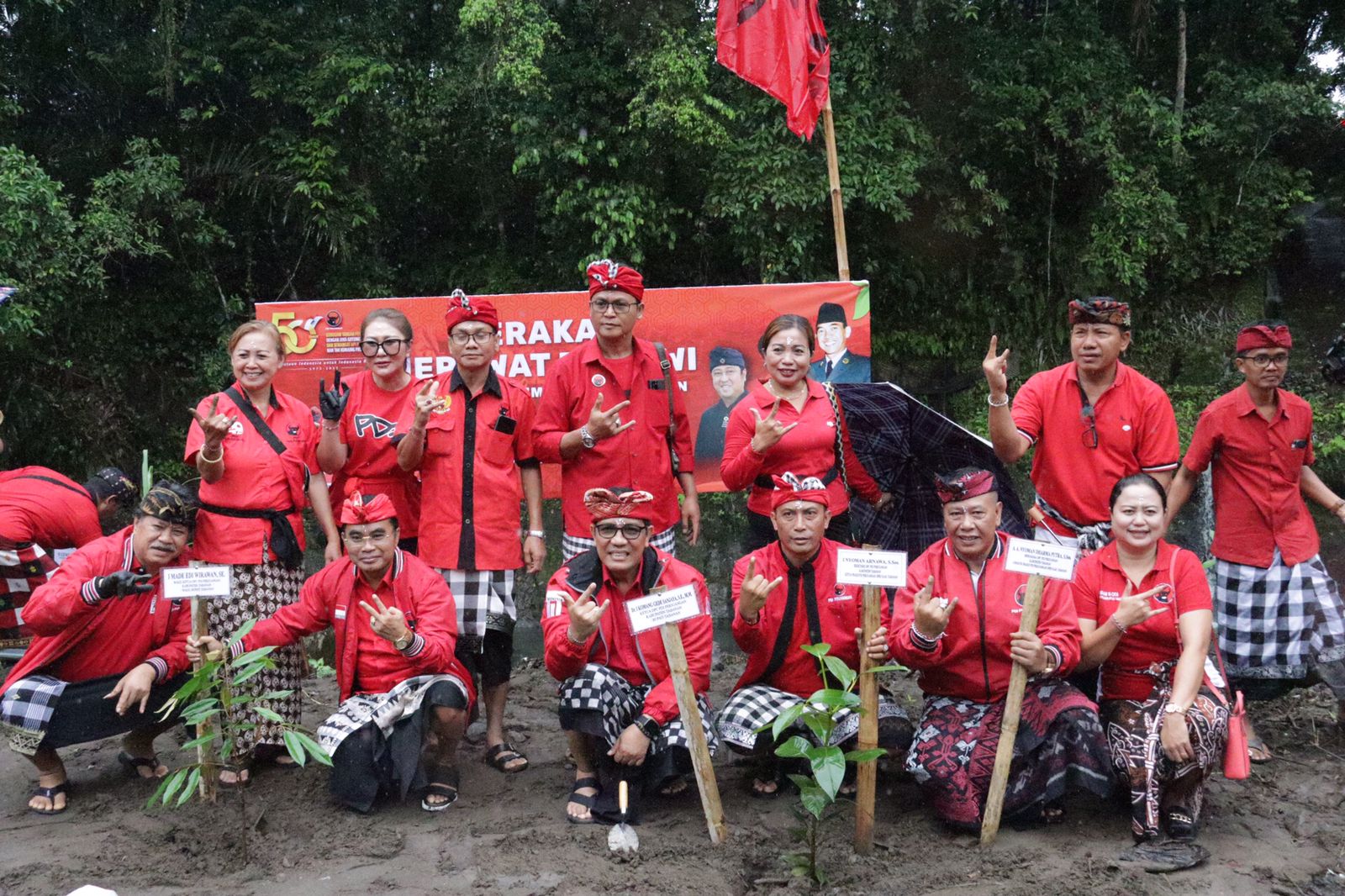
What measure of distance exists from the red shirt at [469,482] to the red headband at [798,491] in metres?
1.17

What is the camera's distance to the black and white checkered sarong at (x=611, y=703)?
13.0 feet

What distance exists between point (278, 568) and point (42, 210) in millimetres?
5673

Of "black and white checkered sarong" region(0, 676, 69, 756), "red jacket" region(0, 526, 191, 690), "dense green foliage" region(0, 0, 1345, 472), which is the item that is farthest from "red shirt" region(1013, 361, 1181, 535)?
"dense green foliage" region(0, 0, 1345, 472)

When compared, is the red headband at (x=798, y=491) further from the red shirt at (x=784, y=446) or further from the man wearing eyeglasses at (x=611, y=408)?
the man wearing eyeglasses at (x=611, y=408)

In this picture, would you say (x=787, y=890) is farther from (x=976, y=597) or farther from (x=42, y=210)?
(x=42, y=210)

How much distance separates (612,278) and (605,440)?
2.23ft

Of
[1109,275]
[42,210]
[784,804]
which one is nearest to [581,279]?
[42,210]

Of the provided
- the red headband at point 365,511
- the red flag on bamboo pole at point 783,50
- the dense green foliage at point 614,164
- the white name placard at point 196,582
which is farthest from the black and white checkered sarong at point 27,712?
the dense green foliage at point 614,164

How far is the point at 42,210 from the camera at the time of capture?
330 inches

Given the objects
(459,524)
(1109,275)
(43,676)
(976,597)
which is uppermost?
(1109,275)

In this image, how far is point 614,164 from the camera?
420 inches

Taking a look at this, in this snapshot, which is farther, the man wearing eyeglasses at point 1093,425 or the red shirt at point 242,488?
the red shirt at point 242,488

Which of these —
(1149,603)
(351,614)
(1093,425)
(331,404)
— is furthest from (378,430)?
(1149,603)

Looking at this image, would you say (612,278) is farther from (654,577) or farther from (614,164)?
(614,164)
